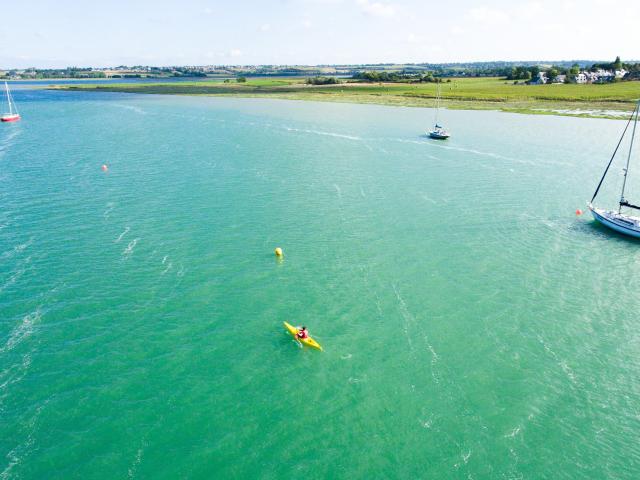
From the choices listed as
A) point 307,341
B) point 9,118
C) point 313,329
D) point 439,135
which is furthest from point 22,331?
point 9,118

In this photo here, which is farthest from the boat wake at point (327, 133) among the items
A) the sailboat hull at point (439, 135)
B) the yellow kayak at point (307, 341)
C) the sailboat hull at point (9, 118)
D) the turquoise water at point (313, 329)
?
the sailboat hull at point (9, 118)

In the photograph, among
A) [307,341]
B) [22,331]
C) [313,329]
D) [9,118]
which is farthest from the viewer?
[9,118]

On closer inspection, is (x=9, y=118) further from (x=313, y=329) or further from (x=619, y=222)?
(x=619, y=222)

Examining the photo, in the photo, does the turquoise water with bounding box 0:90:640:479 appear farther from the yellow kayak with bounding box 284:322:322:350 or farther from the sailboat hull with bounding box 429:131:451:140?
the sailboat hull with bounding box 429:131:451:140

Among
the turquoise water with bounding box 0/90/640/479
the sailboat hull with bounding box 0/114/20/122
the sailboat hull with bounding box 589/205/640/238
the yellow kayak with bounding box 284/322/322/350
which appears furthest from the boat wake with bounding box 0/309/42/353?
the sailboat hull with bounding box 0/114/20/122

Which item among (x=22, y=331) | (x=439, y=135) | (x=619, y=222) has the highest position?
(x=439, y=135)

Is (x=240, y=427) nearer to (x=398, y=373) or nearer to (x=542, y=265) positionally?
(x=398, y=373)

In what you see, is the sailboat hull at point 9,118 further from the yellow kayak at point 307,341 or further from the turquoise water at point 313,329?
the yellow kayak at point 307,341
